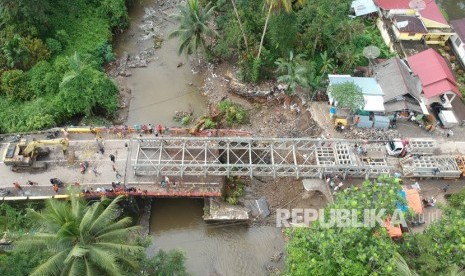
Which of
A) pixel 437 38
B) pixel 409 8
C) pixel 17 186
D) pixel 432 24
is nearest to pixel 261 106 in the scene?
pixel 409 8

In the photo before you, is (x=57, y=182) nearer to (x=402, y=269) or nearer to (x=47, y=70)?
(x=47, y=70)

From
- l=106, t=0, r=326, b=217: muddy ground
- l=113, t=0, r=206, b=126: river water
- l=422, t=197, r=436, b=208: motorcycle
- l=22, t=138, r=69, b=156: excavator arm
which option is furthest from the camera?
l=113, t=0, r=206, b=126: river water

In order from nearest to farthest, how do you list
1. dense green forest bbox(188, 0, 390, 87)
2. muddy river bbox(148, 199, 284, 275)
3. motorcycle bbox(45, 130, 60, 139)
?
1. muddy river bbox(148, 199, 284, 275)
2. motorcycle bbox(45, 130, 60, 139)
3. dense green forest bbox(188, 0, 390, 87)

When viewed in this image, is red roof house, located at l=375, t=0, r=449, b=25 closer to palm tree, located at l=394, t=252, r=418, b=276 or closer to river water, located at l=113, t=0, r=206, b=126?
river water, located at l=113, t=0, r=206, b=126

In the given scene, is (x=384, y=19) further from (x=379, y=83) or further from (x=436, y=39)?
(x=379, y=83)

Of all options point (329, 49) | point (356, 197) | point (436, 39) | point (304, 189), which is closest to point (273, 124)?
point (304, 189)

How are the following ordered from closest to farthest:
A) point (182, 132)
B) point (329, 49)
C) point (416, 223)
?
1. point (416, 223)
2. point (182, 132)
3. point (329, 49)

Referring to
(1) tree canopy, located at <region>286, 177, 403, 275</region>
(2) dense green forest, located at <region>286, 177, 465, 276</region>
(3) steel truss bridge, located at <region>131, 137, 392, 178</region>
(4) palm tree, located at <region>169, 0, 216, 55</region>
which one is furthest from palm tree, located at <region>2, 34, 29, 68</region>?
(1) tree canopy, located at <region>286, 177, 403, 275</region>
